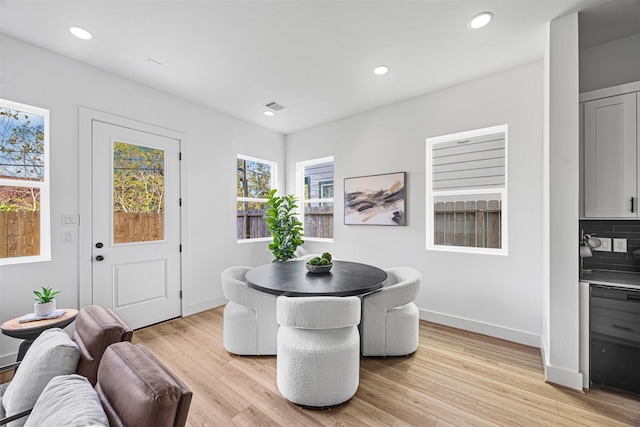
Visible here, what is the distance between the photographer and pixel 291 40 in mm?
2344

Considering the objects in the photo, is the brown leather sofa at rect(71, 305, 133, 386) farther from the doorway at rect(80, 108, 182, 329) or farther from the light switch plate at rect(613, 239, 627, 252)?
the light switch plate at rect(613, 239, 627, 252)

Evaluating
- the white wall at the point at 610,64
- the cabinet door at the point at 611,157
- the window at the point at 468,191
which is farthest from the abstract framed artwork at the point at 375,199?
the white wall at the point at 610,64

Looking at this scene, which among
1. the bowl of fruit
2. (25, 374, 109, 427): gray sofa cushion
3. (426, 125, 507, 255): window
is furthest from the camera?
(426, 125, 507, 255): window

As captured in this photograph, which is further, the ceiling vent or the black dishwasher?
the ceiling vent

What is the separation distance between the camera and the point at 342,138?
4195 mm

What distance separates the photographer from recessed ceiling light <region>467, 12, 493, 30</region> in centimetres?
205

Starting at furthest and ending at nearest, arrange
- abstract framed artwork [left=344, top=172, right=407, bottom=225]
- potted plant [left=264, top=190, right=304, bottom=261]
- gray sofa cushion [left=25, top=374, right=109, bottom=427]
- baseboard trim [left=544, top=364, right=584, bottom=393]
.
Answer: potted plant [left=264, top=190, right=304, bottom=261], abstract framed artwork [left=344, top=172, right=407, bottom=225], baseboard trim [left=544, top=364, right=584, bottom=393], gray sofa cushion [left=25, top=374, right=109, bottom=427]

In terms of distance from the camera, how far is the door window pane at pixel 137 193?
3.01 meters

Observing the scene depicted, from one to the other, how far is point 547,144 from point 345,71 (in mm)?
1926

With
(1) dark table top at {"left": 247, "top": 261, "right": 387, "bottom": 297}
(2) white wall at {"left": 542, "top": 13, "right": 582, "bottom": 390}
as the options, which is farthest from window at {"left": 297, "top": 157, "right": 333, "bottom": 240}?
(2) white wall at {"left": 542, "top": 13, "right": 582, "bottom": 390}

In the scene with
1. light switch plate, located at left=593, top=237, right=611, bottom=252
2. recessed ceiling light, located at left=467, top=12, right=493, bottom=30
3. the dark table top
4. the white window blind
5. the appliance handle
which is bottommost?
the appliance handle

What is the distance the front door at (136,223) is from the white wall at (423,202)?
2322mm

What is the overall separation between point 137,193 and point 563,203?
13.4 ft

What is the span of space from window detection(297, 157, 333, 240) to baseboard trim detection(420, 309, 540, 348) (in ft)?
6.14
